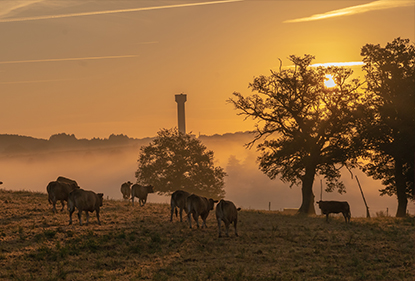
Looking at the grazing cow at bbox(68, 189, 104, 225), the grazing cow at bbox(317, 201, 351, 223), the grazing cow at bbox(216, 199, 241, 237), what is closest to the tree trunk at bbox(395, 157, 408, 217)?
the grazing cow at bbox(317, 201, 351, 223)

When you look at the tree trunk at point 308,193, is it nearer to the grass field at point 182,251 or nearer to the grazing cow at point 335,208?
the grazing cow at point 335,208

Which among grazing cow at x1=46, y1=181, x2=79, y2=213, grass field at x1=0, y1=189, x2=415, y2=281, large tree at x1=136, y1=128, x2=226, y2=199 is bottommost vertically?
grass field at x1=0, y1=189, x2=415, y2=281

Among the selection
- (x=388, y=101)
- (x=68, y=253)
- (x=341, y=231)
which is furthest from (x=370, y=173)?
(x=68, y=253)

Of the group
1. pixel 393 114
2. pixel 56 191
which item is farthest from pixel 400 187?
pixel 56 191

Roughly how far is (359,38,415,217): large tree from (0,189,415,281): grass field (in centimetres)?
1732

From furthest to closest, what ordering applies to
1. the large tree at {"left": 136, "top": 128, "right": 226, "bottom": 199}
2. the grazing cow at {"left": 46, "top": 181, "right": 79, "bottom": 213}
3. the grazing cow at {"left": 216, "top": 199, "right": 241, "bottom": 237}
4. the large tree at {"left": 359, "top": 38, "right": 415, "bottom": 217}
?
the large tree at {"left": 136, "top": 128, "right": 226, "bottom": 199}, the large tree at {"left": 359, "top": 38, "right": 415, "bottom": 217}, the grazing cow at {"left": 46, "top": 181, "right": 79, "bottom": 213}, the grazing cow at {"left": 216, "top": 199, "right": 241, "bottom": 237}

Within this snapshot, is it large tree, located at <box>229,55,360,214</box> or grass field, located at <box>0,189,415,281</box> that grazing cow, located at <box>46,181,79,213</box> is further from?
large tree, located at <box>229,55,360,214</box>

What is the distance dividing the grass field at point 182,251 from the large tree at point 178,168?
154 ft

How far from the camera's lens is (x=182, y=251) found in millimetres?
22328

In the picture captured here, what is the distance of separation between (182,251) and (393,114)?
32.0 m

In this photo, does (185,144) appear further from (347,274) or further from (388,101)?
(347,274)

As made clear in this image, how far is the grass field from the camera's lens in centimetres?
1891

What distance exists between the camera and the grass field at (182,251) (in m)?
18.9

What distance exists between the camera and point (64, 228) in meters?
25.2
